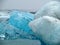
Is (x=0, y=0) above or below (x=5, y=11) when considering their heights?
above

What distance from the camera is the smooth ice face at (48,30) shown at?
0.79 meters

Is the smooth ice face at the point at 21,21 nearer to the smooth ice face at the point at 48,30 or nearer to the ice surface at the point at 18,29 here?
the ice surface at the point at 18,29

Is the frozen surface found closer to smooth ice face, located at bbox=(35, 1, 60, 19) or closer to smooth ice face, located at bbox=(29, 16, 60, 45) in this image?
smooth ice face, located at bbox=(29, 16, 60, 45)

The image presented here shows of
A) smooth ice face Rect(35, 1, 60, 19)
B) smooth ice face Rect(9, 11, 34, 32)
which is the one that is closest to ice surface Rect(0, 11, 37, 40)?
smooth ice face Rect(9, 11, 34, 32)

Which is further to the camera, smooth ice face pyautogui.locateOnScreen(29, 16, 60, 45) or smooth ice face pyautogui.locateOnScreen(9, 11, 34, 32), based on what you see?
smooth ice face pyautogui.locateOnScreen(9, 11, 34, 32)

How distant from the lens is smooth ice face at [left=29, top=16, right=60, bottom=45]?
2.60ft

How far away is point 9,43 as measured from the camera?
837 mm

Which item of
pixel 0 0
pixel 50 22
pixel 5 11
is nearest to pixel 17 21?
pixel 50 22

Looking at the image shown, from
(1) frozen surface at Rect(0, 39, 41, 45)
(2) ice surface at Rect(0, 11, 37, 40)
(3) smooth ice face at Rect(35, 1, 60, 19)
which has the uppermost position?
(3) smooth ice face at Rect(35, 1, 60, 19)

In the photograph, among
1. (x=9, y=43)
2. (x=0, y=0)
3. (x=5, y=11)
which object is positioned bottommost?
(x=9, y=43)

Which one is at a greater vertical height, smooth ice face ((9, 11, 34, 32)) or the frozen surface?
smooth ice face ((9, 11, 34, 32))

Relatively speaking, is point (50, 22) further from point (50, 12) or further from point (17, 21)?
point (17, 21)

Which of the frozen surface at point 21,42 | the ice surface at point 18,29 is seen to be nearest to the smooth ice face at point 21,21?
the ice surface at point 18,29

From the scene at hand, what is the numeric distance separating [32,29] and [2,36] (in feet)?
0.59
